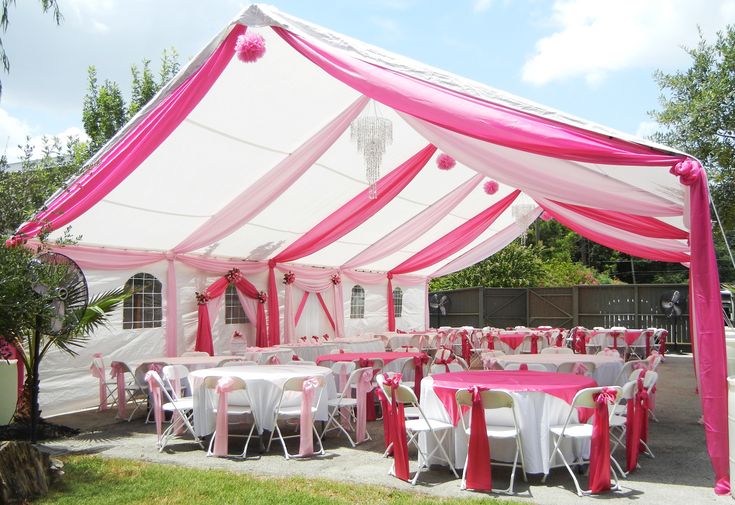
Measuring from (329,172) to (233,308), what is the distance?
3.81 meters

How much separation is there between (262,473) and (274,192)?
14.0 feet

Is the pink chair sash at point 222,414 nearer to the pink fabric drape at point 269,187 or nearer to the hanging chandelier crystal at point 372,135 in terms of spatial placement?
the hanging chandelier crystal at point 372,135

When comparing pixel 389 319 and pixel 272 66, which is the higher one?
pixel 272 66

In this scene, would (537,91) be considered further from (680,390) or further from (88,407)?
(88,407)

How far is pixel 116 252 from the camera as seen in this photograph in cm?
885

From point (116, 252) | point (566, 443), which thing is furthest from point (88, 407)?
point (566, 443)

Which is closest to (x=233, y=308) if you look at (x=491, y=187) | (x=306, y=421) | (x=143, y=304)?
(x=143, y=304)

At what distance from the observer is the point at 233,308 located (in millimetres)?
11461

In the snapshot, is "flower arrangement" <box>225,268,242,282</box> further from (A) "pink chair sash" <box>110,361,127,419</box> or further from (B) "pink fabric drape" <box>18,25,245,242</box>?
(B) "pink fabric drape" <box>18,25,245,242</box>

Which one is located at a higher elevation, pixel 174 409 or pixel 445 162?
pixel 445 162

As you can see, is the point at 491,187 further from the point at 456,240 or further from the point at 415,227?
the point at 456,240

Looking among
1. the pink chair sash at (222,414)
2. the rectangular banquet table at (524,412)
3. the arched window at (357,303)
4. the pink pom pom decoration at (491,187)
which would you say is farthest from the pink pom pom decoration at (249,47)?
the arched window at (357,303)

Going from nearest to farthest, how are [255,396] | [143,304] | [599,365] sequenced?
[255,396]
[599,365]
[143,304]

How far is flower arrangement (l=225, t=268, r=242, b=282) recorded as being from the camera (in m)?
10.7
